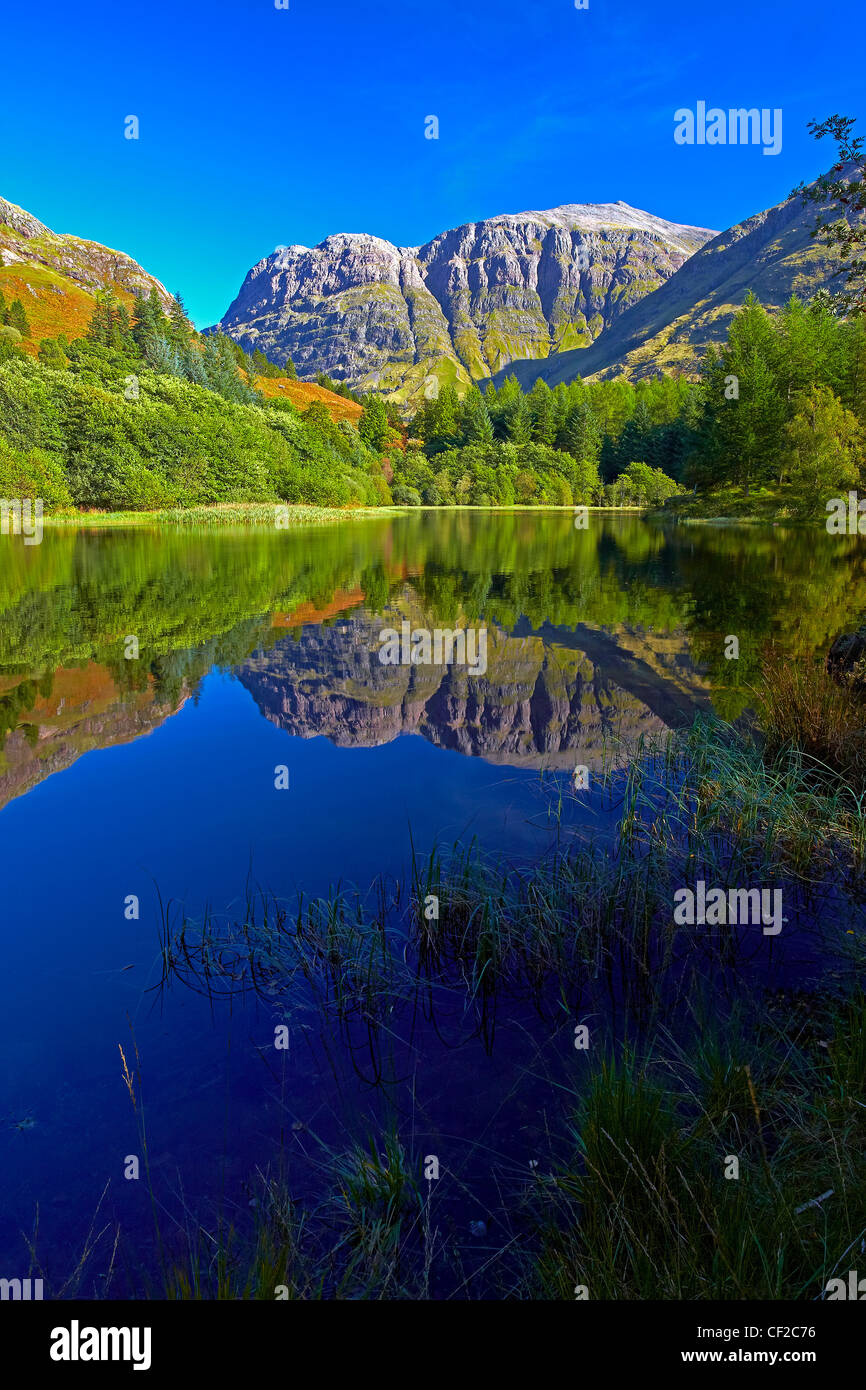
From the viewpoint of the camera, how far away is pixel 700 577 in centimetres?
2859

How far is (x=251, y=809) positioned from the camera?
8445mm

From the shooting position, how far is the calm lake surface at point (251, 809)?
3.78 m

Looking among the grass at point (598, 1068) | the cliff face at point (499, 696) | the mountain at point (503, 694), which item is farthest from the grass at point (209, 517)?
the grass at point (598, 1068)

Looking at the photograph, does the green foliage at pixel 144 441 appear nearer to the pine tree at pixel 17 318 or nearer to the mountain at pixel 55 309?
the pine tree at pixel 17 318

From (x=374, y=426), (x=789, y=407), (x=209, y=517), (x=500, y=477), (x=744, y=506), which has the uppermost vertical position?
(x=374, y=426)

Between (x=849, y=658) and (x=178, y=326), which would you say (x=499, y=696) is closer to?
(x=849, y=658)

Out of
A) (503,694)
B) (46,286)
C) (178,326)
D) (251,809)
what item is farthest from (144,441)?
(46,286)

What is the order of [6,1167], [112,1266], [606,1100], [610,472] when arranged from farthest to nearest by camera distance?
[610,472]
[6,1167]
[606,1100]
[112,1266]

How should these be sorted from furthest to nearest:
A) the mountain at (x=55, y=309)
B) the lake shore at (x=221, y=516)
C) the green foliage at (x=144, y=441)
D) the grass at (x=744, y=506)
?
the mountain at (x=55, y=309), the green foliage at (x=144, y=441), the lake shore at (x=221, y=516), the grass at (x=744, y=506)

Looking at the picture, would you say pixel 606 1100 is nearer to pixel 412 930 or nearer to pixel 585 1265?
pixel 585 1265

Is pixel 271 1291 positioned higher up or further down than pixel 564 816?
further down

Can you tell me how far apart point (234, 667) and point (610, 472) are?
122318 millimetres

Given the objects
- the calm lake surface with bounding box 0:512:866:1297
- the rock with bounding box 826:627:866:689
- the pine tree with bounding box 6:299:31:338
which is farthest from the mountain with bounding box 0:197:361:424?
the rock with bounding box 826:627:866:689
